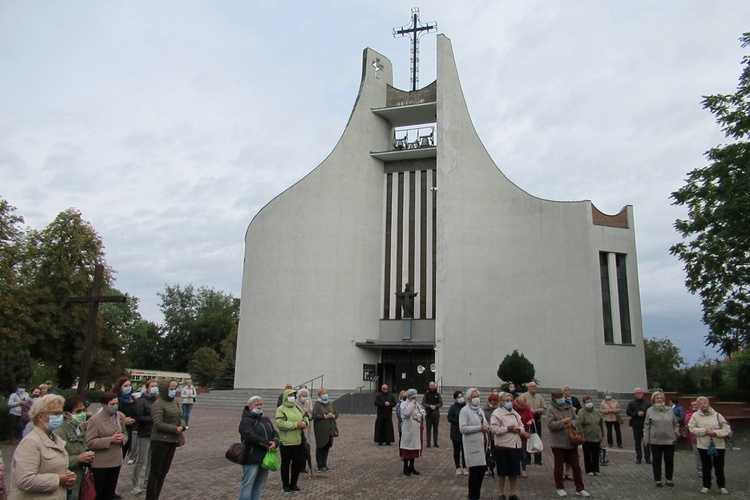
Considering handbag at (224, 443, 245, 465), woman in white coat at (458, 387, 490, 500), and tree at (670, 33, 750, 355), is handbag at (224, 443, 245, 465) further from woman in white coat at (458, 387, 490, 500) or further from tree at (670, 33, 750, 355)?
tree at (670, 33, 750, 355)

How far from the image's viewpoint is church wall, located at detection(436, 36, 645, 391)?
25.3 m

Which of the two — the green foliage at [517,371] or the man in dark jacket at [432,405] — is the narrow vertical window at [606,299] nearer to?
the green foliage at [517,371]

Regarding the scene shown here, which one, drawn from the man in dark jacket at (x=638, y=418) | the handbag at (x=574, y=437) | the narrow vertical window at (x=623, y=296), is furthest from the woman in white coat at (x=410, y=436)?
the narrow vertical window at (x=623, y=296)

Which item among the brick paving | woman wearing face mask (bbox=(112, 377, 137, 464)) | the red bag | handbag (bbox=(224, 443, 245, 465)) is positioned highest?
woman wearing face mask (bbox=(112, 377, 137, 464))

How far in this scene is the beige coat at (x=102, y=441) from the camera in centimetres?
579

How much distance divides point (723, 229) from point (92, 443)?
1519 cm

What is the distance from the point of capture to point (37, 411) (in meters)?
3.99

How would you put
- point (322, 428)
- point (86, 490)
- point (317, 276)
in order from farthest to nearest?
1. point (317, 276)
2. point (322, 428)
3. point (86, 490)

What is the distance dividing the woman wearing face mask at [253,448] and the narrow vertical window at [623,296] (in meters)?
22.6

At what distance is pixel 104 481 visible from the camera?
19.2 ft

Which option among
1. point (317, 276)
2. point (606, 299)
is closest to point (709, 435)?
point (606, 299)

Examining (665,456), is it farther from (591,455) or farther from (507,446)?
(507,446)

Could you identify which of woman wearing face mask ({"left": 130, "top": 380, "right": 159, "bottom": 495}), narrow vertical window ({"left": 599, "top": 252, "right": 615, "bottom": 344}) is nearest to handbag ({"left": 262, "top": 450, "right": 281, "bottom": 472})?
woman wearing face mask ({"left": 130, "top": 380, "right": 159, "bottom": 495})

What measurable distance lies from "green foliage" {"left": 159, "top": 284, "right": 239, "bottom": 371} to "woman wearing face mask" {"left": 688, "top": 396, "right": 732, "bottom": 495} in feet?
166
